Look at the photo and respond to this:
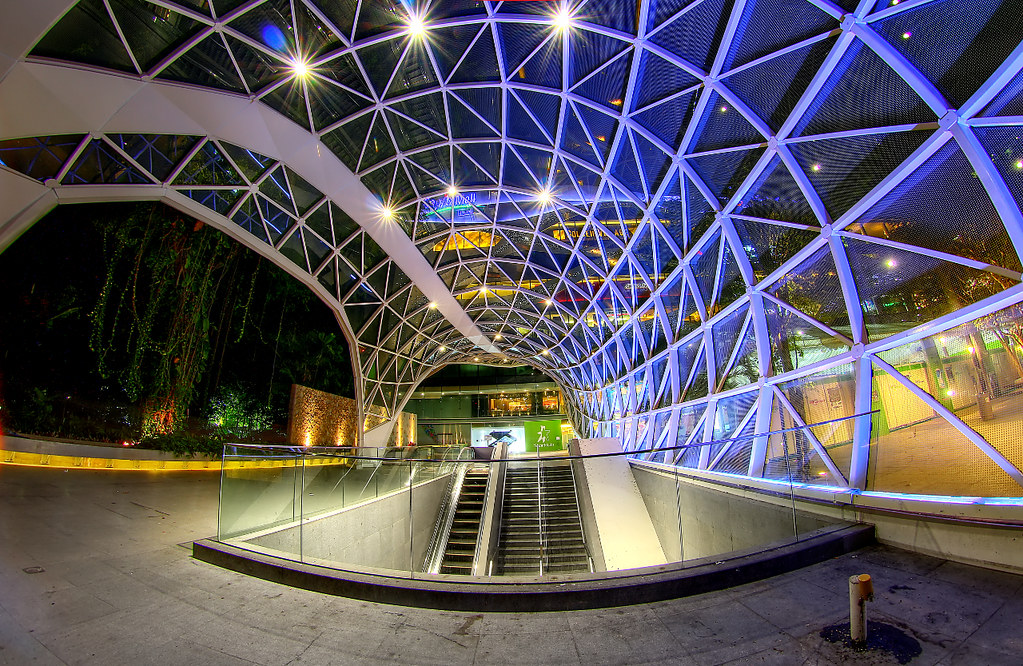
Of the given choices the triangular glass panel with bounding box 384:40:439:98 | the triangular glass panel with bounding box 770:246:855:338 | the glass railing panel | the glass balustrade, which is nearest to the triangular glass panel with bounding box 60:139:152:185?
the triangular glass panel with bounding box 384:40:439:98

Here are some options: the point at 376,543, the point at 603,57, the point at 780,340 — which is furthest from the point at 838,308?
the point at 376,543

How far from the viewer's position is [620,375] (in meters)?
28.9

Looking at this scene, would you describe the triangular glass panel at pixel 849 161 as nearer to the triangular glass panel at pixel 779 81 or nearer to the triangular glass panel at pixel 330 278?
the triangular glass panel at pixel 779 81

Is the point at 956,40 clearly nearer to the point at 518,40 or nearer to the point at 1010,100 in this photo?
the point at 1010,100

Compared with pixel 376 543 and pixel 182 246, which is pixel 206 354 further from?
pixel 376 543

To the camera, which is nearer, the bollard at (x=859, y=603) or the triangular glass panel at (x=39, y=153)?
the bollard at (x=859, y=603)

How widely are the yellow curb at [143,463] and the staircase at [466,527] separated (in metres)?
5.90

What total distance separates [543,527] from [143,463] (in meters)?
15.6

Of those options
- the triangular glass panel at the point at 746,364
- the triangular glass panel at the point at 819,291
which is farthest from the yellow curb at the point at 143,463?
the triangular glass panel at the point at 746,364

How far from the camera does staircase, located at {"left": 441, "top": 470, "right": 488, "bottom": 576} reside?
1468cm

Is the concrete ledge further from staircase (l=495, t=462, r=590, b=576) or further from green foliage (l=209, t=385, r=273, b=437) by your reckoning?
green foliage (l=209, t=385, r=273, b=437)

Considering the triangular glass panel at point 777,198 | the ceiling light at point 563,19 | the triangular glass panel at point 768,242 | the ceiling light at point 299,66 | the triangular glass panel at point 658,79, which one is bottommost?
the triangular glass panel at point 768,242

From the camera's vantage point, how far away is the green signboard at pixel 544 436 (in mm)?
55281

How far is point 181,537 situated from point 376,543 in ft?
13.9
